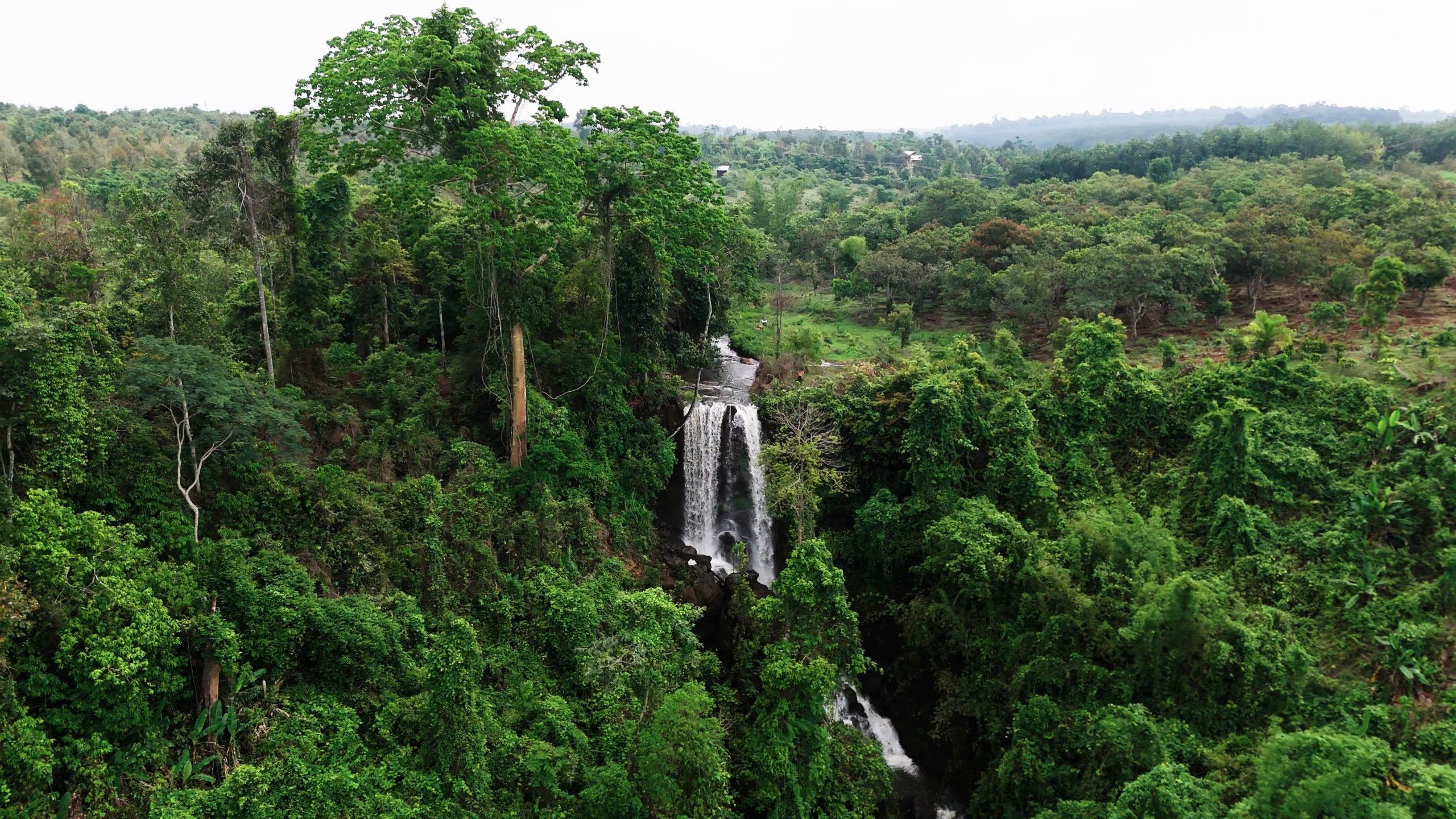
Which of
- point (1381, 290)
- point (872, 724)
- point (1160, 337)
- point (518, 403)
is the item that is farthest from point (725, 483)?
point (1381, 290)

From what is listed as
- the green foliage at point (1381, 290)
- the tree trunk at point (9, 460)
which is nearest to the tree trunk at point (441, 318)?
the tree trunk at point (9, 460)

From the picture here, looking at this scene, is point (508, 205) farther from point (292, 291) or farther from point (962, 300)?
point (962, 300)

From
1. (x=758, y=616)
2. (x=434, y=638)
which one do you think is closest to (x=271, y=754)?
(x=434, y=638)

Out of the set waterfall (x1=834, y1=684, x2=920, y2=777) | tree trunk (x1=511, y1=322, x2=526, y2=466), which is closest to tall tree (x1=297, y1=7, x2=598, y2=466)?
tree trunk (x1=511, y1=322, x2=526, y2=466)

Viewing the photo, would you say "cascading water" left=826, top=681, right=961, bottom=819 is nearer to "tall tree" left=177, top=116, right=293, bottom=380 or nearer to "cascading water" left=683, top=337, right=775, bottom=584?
"cascading water" left=683, top=337, right=775, bottom=584

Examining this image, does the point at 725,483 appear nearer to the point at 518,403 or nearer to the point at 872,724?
the point at 872,724

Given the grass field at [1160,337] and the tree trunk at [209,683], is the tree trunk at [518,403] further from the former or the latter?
the grass field at [1160,337]
